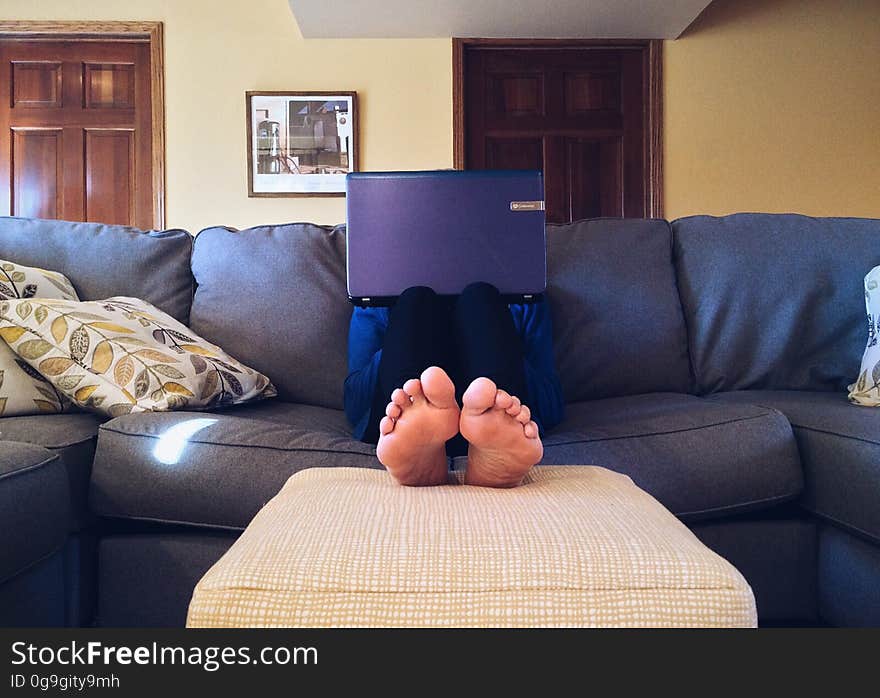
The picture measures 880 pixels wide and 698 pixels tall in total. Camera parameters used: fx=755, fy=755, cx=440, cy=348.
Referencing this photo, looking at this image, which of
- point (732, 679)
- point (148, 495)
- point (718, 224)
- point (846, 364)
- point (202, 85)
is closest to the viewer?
point (732, 679)

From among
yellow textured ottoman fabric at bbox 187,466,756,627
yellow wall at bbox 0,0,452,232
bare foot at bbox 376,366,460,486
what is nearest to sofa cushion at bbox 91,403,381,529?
bare foot at bbox 376,366,460,486

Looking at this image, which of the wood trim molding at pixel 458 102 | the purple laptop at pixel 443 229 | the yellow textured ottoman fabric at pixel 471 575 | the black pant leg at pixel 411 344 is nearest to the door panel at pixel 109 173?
the wood trim molding at pixel 458 102

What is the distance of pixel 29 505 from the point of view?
106 cm

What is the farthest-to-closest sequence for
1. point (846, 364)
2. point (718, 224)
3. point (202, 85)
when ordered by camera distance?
1. point (202, 85)
2. point (718, 224)
3. point (846, 364)

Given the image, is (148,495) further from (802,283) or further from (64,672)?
(802,283)

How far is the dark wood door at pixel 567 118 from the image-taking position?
13.5 feet

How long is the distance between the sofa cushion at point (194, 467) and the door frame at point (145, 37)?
3.03 m

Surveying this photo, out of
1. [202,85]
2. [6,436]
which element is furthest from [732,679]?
[202,85]

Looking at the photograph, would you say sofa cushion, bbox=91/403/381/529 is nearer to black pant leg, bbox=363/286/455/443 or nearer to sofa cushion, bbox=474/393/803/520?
black pant leg, bbox=363/286/455/443

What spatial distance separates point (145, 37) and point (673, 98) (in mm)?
2868

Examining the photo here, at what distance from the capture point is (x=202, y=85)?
405 centimetres

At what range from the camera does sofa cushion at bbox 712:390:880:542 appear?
123 cm

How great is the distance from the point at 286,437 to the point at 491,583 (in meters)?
0.74

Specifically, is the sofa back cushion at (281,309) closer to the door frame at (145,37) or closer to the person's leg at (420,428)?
the person's leg at (420,428)
